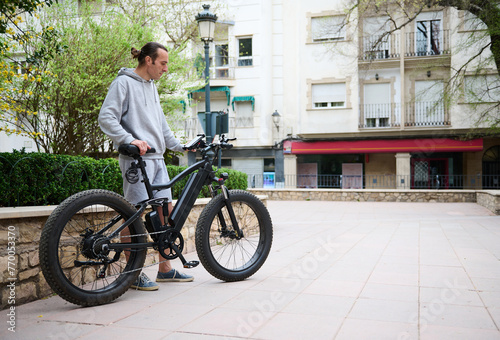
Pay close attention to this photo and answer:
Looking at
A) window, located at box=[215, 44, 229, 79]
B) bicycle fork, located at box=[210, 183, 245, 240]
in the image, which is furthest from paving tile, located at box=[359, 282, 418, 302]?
window, located at box=[215, 44, 229, 79]

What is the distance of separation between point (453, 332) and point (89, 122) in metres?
7.57

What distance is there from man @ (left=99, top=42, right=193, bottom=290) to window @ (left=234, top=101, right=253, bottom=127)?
22.2 metres

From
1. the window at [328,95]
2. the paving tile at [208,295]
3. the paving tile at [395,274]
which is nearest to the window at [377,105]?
the window at [328,95]

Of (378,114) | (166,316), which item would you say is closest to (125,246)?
(166,316)

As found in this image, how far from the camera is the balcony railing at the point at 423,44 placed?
2340cm

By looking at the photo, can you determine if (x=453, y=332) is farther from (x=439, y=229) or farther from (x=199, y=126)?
(x=199, y=126)

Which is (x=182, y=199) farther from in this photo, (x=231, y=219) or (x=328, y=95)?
(x=328, y=95)

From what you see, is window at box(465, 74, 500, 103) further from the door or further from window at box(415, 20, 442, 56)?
the door

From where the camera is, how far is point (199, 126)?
2711cm

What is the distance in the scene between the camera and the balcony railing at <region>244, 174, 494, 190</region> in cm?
2345

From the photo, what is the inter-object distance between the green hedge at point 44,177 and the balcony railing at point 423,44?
2146cm

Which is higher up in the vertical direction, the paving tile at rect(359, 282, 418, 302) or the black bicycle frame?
the black bicycle frame

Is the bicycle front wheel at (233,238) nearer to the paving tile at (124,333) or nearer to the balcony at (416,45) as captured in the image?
the paving tile at (124,333)

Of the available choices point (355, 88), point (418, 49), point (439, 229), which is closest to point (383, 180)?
point (355, 88)
